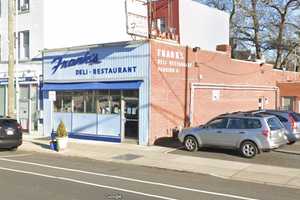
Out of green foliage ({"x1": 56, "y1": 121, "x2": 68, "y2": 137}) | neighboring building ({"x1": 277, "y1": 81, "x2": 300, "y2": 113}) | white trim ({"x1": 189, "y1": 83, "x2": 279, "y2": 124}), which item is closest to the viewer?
green foliage ({"x1": 56, "y1": 121, "x2": 68, "y2": 137})

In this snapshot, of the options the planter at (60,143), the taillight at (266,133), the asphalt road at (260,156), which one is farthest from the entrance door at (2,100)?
the taillight at (266,133)

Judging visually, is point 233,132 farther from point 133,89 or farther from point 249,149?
point 133,89

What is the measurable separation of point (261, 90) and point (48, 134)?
15250 mm

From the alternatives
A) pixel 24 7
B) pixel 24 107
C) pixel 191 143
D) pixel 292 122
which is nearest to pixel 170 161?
pixel 191 143

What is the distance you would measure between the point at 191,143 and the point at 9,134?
7368 mm

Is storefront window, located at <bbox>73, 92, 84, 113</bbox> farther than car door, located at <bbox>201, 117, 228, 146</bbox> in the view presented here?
Yes

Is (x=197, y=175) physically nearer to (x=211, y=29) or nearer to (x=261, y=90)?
(x=261, y=90)

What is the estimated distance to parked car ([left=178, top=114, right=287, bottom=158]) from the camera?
17922mm

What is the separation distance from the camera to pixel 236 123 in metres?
18.7

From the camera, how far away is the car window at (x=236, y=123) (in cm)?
1851

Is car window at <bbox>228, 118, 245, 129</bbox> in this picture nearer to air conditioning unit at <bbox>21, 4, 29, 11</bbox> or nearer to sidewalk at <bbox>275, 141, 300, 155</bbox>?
sidewalk at <bbox>275, 141, 300, 155</bbox>

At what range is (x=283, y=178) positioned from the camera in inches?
571

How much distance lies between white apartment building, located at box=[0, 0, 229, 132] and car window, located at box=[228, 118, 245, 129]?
7382 millimetres

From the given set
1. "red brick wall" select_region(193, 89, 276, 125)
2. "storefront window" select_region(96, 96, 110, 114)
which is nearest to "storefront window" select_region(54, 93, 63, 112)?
"storefront window" select_region(96, 96, 110, 114)
